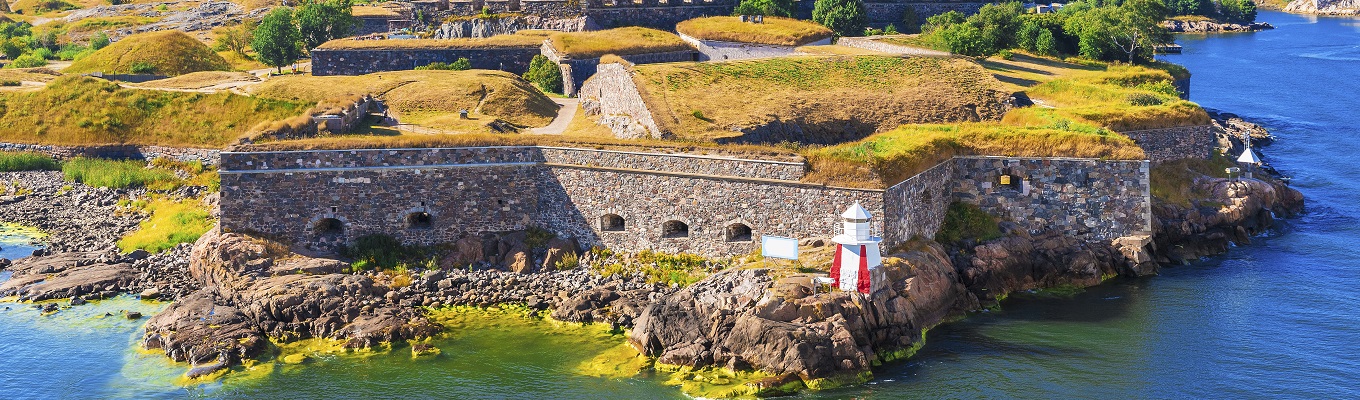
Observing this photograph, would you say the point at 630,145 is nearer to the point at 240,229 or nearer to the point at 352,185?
the point at 352,185

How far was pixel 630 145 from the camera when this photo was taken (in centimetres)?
3809

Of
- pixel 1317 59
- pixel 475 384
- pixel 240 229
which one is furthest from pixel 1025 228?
pixel 1317 59

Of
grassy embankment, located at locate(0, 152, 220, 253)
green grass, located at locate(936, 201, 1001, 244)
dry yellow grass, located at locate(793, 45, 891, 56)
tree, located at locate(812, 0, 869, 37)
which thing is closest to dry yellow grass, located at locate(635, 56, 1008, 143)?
dry yellow grass, located at locate(793, 45, 891, 56)

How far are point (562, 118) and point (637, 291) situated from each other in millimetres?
16577

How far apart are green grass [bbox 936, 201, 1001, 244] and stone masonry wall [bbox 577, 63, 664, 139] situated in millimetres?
9470

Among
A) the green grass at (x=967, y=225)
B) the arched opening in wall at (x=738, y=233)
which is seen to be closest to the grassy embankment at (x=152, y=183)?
the arched opening in wall at (x=738, y=233)

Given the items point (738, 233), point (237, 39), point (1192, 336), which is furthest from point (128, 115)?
point (1192, 336)

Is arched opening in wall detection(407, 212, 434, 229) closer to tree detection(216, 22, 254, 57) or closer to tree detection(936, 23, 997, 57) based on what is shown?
tree detection(936, 23, 997, 57)

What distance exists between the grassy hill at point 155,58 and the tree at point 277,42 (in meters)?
2.40

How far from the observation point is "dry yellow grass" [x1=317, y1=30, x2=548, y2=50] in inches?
2525

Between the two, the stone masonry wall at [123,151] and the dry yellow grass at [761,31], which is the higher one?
the dry yellow grass at [761,31]

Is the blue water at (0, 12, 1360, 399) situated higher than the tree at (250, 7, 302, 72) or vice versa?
the tree at (250, 7, 302, 72)

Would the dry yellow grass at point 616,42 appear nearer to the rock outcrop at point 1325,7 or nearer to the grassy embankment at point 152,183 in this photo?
the grassy embankment at point 152,183

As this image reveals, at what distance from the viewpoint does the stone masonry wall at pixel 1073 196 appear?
125ft
